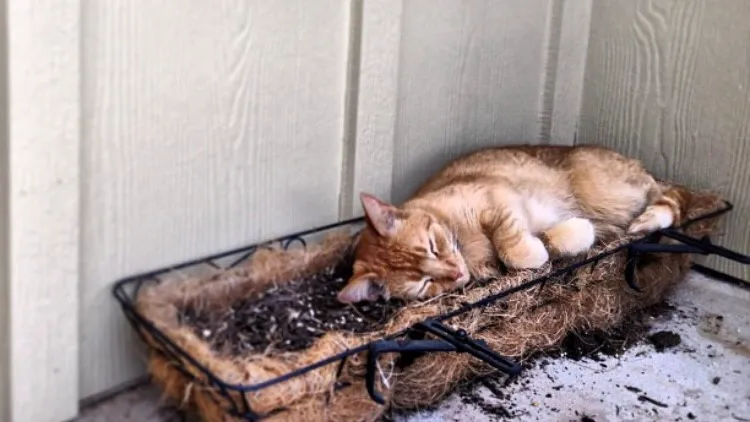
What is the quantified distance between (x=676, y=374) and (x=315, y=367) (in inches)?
43.8

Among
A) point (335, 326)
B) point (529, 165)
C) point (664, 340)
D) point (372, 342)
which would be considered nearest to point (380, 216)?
point (335, 326)

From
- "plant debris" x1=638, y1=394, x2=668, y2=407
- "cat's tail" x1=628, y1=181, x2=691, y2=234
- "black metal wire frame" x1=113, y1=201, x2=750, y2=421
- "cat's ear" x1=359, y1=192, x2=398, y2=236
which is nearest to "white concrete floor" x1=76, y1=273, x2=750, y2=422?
"plant debris" x1=638, y1=394, x2=668, y2=407

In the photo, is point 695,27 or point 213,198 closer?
point 213,198

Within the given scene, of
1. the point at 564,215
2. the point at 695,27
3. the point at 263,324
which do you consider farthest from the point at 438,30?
the point at 263,324

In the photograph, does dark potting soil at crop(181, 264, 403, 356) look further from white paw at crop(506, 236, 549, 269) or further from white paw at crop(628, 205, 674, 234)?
white paw at crop(628, 205, 674, 234)

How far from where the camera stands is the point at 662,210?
9.05 feet

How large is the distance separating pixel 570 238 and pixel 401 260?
526 mm

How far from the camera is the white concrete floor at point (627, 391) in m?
2.20

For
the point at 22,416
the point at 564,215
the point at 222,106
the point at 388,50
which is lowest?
the point at 22,416

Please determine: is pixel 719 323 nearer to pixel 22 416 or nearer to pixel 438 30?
pixel 438 30

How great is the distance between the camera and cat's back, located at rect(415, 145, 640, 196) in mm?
2801

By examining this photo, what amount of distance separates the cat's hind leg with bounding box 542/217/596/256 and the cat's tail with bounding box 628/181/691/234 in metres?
0.23

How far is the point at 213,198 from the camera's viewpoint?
2361 mm

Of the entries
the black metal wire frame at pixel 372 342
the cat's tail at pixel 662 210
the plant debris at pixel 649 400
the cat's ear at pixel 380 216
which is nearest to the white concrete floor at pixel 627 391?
the plant debris at pixel 649 400
